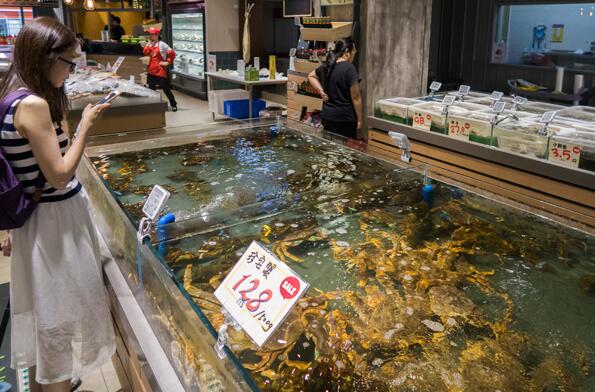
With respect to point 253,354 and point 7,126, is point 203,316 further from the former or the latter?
point 7,126

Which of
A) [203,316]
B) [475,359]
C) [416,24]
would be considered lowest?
[475,359]

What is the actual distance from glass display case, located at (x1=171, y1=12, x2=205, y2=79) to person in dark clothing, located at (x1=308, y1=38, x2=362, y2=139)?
7388 millimetres

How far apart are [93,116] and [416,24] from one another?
185 inches

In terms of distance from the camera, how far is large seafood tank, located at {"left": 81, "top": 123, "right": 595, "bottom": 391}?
140cm

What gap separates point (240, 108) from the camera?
355 inches

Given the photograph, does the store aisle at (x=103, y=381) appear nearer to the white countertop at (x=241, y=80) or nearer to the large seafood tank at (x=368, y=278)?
the large seafood tank at (x=368, y=278)

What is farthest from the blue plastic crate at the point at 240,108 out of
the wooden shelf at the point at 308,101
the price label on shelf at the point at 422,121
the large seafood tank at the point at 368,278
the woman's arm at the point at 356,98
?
the large seafood tank at the point at 368,278

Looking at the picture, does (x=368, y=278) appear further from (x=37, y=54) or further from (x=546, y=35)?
(x=546, y=35)

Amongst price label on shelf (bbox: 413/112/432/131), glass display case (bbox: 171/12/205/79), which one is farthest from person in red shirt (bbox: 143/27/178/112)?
price label on shelf (bbox: 413/112/432/131)

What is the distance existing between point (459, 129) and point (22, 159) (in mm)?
3432

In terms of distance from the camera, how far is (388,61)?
575 centimetres

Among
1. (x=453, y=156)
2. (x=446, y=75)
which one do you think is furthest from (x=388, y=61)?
(x=446, y=75)

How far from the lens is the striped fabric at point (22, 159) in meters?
1.76

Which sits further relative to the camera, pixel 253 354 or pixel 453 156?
pixel 453 156
